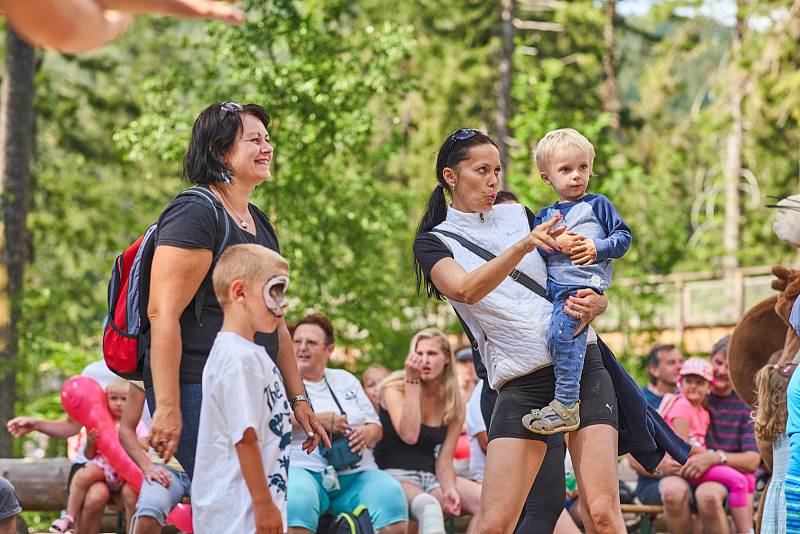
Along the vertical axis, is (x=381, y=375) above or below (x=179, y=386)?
below

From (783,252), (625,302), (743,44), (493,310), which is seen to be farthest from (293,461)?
(783,252)

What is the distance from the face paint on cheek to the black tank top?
3.88 metres

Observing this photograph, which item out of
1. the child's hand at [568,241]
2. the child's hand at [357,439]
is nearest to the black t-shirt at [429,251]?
the child's hand at [568,241]

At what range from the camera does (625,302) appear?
48.2 feet

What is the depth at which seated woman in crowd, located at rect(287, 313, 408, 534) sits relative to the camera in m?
6.29

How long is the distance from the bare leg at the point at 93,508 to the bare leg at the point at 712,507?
4.01 meters

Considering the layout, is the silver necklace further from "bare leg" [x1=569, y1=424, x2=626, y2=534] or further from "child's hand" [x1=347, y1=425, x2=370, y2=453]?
"child's hand" [x1=347, y1=425, x2=370, y2=453]

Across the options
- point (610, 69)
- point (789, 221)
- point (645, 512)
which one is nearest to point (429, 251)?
point (789, 221)

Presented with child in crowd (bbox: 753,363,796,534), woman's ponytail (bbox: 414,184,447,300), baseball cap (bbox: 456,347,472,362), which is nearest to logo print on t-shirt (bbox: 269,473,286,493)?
woman's ponytail (bbox: 414,184,447,300)

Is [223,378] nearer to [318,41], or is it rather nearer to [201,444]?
[201,444]

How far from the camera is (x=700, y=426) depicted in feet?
27.0

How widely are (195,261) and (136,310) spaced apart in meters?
0.29

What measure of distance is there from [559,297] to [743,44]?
20.9 m

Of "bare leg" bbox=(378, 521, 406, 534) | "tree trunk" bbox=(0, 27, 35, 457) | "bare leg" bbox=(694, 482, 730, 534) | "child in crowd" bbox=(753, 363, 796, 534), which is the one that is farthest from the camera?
"tree trunk" bbox=(0, 27, 35, 457)
